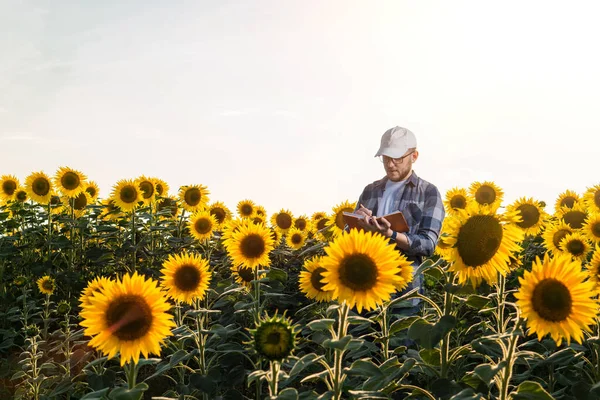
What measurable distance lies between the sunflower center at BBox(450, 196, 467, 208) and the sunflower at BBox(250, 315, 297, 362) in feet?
22.2

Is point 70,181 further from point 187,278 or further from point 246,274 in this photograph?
point 187,278

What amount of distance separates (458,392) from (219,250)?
5.39 meters

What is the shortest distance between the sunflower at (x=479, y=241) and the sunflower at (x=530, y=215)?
15.4 ft

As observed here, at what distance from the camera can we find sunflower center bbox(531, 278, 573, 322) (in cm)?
283

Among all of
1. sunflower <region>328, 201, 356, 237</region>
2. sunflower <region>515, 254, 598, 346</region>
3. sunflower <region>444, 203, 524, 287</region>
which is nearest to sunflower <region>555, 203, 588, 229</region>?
sunflower <region>328, 201, 356, 237</region>

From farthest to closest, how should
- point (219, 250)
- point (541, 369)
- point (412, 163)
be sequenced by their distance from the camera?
point (219, 250) → point (541, 369) → point (412, 163)

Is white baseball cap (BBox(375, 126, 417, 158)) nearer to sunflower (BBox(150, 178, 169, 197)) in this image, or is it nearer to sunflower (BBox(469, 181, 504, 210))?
sunflower (BBox(469, 181, 504, 210))

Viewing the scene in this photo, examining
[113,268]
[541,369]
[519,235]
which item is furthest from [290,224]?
[519,235]

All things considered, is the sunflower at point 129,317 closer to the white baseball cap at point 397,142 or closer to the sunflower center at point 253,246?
the sunflower center at point 253,246

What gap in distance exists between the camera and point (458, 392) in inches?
117

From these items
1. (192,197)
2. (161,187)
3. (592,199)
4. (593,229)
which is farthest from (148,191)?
(592,199)

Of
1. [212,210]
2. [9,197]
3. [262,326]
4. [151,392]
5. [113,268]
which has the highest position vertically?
[9,197]

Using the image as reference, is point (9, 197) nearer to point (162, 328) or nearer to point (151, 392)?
point (151, 392)

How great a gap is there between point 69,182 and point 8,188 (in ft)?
6.06
